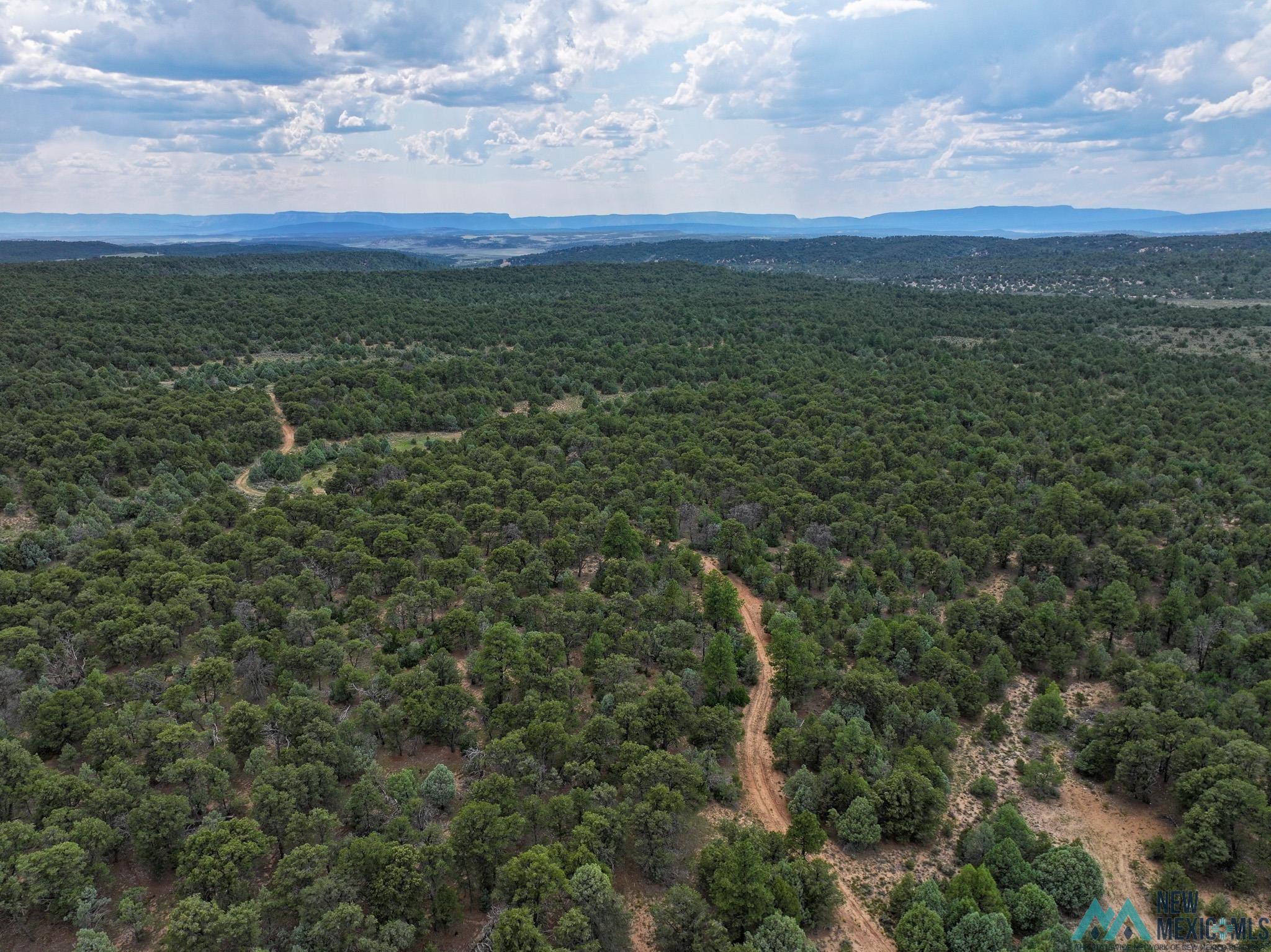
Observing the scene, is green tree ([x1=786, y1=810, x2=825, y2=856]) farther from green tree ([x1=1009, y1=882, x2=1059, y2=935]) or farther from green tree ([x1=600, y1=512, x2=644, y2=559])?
green tree ([x1=600, y1=512, x2=644, y2=559])

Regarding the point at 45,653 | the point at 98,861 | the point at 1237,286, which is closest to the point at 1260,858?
the point at 98,861

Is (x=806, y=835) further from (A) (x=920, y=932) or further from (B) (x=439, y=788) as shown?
(B) (x=439, y=788)

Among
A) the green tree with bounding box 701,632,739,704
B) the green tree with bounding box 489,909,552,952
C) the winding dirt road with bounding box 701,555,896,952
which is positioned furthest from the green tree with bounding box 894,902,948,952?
the green tree with bounding box 701,632,739,704

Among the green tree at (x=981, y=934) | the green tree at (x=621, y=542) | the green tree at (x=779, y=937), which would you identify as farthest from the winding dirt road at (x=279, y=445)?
the green tree at (x=981, y=934)

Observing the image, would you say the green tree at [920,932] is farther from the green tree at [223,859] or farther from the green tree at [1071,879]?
the green tree at [223,859]

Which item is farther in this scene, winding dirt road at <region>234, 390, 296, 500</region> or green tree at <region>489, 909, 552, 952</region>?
winding dirt road at <region>234, 390, 296, 500</region>

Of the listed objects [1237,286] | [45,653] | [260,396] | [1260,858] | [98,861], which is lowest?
[1260,858]

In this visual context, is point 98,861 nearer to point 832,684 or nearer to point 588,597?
point 588,597
